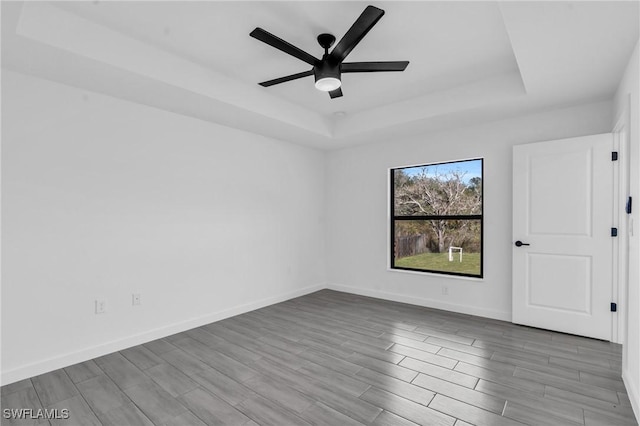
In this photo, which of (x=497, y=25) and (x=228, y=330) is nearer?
(x=497, y=25)

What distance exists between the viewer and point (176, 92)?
10.0 ft

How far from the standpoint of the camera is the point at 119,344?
122 inches

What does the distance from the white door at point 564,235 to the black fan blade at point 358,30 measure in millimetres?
2511

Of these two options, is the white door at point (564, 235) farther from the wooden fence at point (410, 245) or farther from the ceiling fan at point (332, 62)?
the ceiling fan at point (332, 62)

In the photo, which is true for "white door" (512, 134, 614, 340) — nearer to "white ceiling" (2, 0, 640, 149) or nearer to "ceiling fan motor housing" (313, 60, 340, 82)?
"white ceiling" (2, 0, 640, 149)

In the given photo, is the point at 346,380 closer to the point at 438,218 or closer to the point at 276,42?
the point at 276,42

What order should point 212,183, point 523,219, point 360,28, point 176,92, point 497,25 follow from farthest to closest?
1. point 212,183
2. point 523,219
3. point 176,92
4. point 497,25
5. point 360,28

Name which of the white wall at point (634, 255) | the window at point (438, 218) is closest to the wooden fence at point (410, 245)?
the window at point (438, 218)

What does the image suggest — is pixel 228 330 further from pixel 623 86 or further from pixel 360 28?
pixel 623 86

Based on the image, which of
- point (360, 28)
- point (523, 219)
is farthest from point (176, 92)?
point (523, 219)

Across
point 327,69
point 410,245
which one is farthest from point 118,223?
point 410,245

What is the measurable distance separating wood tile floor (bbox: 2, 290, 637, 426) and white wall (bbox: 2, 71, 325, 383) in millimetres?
336

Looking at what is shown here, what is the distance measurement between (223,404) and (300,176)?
3577mm

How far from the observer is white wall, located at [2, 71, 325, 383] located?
2.61 meters
